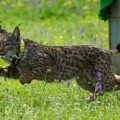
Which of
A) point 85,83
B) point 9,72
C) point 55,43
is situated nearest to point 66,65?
point 85,83

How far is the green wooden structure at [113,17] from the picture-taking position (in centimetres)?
1063

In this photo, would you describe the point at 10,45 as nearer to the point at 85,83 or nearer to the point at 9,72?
the point at 9,72

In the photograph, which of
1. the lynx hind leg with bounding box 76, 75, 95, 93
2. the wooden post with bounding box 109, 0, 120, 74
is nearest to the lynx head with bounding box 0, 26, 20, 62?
the lynx hind leg with bounding box 76, 75, 95, 93

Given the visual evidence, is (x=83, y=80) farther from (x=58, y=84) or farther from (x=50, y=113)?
(x=50, y=113)

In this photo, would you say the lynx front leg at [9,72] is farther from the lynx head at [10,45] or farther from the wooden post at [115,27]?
the wooden post at [115,27]

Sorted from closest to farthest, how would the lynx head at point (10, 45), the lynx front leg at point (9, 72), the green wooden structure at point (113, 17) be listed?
the lynx head at point (10, 45) < the lynx front leg at point (9, 72) < the green wooden structure at point (113, 17)

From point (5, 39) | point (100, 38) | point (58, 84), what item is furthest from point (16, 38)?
point (100, 38)

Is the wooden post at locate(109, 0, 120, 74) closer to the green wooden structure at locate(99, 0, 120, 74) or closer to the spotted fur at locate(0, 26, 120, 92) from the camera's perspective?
the green wooden structure at locate(99, 0, 120, 74)

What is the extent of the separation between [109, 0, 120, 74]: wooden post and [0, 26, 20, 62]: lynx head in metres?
2.16

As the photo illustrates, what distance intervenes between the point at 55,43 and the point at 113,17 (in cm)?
356

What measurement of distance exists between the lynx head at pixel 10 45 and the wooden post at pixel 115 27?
7.08 ft

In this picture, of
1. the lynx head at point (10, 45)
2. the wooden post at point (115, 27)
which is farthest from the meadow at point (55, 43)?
the wooden post at point (115, 27)

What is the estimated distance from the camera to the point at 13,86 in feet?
33.0

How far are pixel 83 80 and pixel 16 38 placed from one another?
44.1 inches
